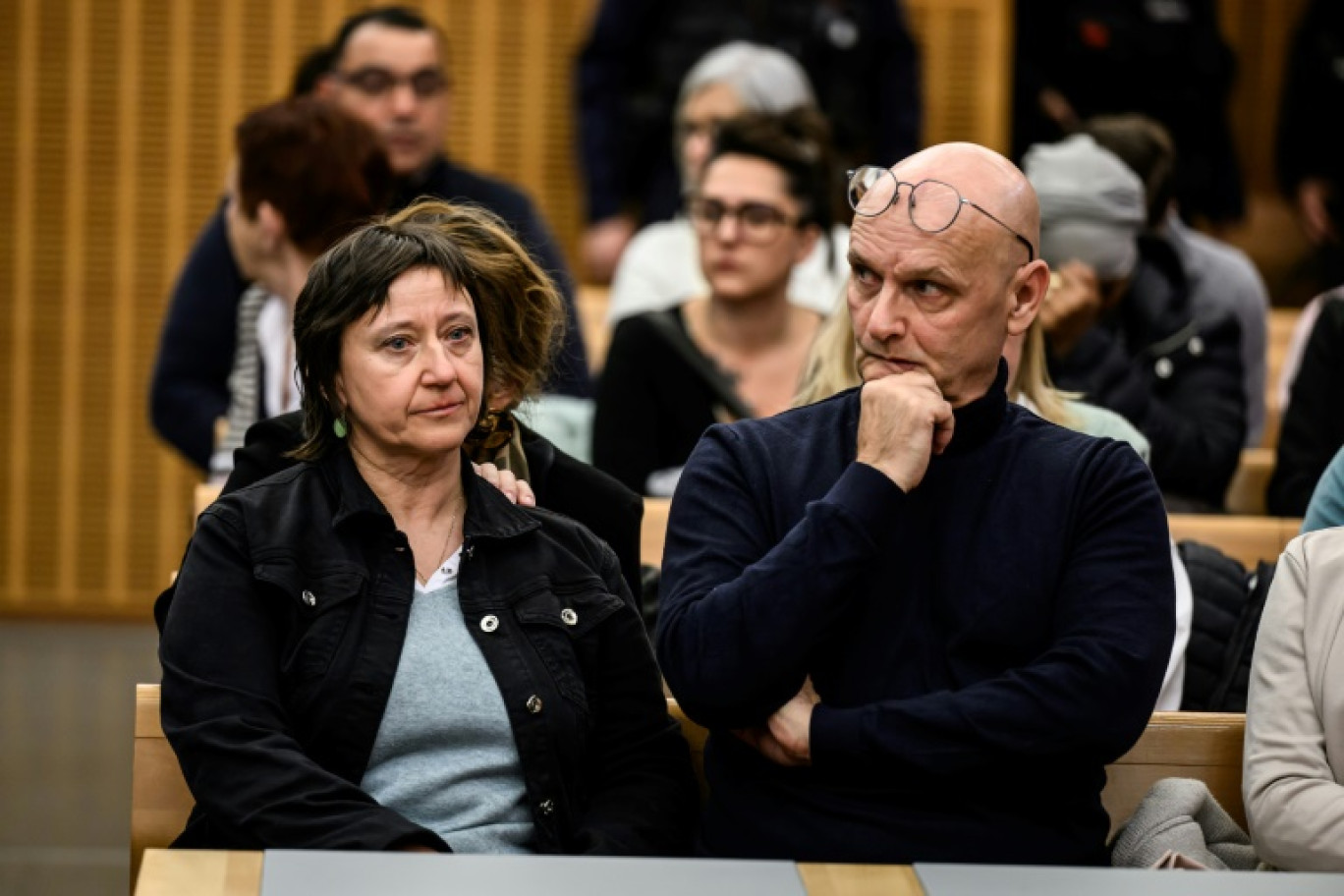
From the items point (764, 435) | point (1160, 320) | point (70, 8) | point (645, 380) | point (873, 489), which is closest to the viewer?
point (873, 489)

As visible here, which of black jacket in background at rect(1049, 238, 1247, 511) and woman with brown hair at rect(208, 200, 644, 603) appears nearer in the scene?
woman with brown hair at rect(208, 200, 644, 603)

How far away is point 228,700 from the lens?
285 cm

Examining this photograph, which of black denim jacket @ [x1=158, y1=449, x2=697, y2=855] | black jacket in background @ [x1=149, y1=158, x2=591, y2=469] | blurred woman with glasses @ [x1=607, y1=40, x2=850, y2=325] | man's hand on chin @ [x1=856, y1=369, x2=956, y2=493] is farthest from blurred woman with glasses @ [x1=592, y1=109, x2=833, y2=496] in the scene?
man's hand on chin @ [x1=856, y1=369, x2=956, y2=493]

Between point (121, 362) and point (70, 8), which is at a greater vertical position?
point (70, 8)

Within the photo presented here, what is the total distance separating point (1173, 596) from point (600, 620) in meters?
0.75

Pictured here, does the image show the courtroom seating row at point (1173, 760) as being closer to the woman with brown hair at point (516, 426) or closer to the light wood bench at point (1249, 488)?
the woman with brown hair at point (516, 426)

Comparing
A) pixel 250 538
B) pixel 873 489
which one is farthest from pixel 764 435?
pixel 250 538

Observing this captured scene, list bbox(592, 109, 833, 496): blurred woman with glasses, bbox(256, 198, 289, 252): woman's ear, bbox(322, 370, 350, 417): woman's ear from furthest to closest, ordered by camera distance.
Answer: bbox(592, 109, 833, 496): blurred woman with glasses
bbox(256, 198, 289, 252): woman's ear
bbox(322, 370, 350, 417): woman's ear

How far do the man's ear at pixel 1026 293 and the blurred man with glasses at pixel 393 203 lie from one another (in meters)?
2.12

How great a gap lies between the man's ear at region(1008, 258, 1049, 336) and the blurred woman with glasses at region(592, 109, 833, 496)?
5.84ft

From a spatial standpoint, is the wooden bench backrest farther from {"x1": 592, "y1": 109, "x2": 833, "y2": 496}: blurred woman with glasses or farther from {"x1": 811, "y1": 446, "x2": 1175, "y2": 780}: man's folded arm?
{"x1": 592, "y1": 109, "x2": 833, "y2": 496}: blurred woman with glasses

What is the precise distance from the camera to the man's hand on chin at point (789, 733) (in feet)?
9.18

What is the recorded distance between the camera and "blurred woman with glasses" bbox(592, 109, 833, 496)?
4.84 metres

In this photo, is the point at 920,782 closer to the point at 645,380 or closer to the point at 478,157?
the point at 645,380
